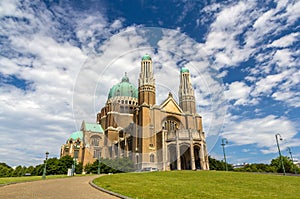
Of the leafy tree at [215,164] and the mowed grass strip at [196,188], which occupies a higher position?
the leafy tree at [215,164]

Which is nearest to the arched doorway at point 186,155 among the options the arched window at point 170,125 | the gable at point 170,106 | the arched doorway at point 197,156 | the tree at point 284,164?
the arched doorway at point 197,156

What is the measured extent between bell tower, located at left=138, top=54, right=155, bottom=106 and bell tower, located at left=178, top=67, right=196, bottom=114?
373 inches

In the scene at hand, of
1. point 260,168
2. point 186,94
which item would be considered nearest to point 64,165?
point 186,94

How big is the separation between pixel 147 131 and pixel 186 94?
59.3ft

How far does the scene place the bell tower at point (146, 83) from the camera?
A: 5584cm

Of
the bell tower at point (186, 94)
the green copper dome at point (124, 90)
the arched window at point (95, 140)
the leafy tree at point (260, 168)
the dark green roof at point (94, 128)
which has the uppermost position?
the green copper dome at point (124, 90)

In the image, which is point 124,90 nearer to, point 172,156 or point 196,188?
point 172,156

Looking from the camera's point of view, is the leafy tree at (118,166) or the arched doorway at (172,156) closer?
the leafy tree at (118,166)

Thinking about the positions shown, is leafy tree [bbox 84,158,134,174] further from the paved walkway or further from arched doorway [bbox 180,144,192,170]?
the paved walkway

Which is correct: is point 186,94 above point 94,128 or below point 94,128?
above

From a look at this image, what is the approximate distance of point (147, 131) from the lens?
5019cm

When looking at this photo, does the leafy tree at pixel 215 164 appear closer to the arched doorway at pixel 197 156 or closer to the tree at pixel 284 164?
the arched doorway at pixel 197 156

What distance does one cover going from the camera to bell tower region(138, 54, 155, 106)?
183ft

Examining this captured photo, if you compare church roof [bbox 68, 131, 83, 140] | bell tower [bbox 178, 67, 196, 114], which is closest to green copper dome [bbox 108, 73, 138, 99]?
church roof [bbox 68, 131, 83, 140]
